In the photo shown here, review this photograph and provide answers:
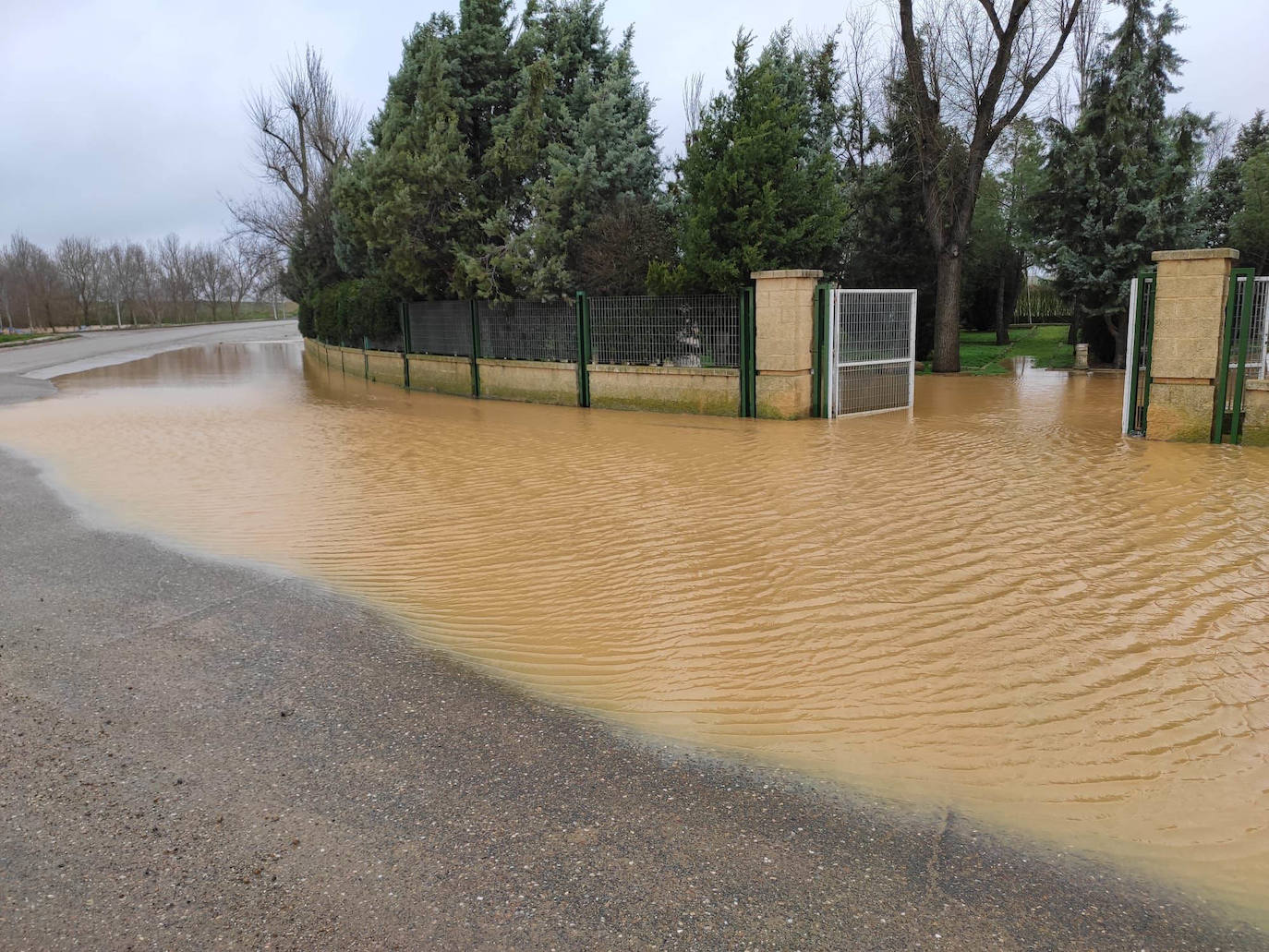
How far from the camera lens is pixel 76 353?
4553cm

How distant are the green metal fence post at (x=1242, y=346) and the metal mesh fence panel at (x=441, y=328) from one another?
49.2 feet

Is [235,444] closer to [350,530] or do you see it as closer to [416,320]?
[350,530]

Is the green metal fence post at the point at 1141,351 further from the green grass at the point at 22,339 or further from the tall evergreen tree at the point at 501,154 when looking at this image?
the green grass at the point at 22,339

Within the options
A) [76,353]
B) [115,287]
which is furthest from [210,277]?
[76,353]

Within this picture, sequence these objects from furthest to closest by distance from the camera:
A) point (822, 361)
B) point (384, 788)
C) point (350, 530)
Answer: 1. point (822, 361)
2. point (350, 530)
3. point (384, 788)

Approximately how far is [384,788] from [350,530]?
479 centimetres

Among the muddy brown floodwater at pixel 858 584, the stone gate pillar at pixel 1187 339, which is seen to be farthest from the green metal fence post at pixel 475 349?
the stone gate pillar at pixel 1187 339

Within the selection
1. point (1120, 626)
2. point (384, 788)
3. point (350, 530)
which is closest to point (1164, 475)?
point (1120, 626)

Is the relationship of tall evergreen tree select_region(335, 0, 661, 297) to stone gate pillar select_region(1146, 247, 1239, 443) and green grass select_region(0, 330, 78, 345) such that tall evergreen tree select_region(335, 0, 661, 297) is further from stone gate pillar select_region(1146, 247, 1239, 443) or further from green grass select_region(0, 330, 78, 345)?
green grass select_region(0, 330, 78, 345)

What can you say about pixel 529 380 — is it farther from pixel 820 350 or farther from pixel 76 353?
pixel 76 353

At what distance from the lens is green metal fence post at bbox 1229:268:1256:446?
36.8ft

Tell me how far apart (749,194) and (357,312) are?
14.9 meters

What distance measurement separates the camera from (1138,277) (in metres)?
12.2

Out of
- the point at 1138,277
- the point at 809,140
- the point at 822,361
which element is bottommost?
the point at 822,361
